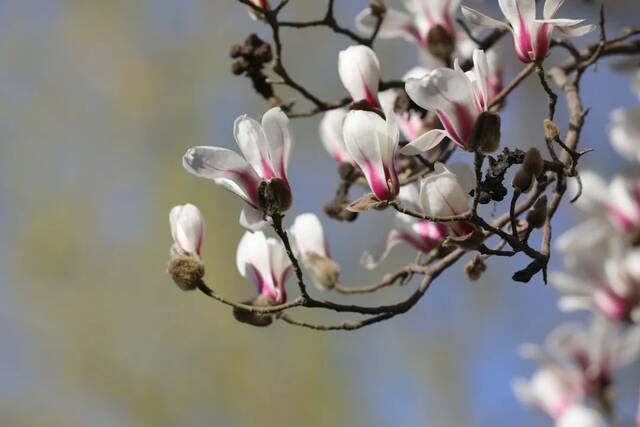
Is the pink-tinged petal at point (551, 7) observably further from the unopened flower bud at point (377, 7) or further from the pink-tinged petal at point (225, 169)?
the unopened flower bud at point (377, 7)

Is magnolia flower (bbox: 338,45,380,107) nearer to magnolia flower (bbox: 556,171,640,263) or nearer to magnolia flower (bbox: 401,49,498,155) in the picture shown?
magnolia flower (bbox: 401,49,498,155)

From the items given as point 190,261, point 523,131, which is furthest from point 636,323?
point 523,131

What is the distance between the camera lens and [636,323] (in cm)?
164

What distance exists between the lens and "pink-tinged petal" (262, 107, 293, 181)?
38.4 inches

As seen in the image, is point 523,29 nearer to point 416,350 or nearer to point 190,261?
point 190,261

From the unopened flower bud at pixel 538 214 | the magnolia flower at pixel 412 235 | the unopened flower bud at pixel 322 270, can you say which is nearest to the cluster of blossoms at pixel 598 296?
the magnolia flower at pixel 412 235

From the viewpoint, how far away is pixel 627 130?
61.4 inches

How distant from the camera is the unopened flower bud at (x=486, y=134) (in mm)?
898

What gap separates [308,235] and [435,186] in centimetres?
29

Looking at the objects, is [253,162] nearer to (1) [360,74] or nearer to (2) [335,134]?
(1) [360,74]

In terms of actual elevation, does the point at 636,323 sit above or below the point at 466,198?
below

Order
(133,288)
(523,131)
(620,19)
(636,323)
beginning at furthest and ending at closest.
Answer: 1. (133,288)
2. (523,131)
3. (620,19)
4. (636,323)

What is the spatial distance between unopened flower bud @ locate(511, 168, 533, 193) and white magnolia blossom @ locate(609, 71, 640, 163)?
710 millimetres

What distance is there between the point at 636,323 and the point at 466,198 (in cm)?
79
